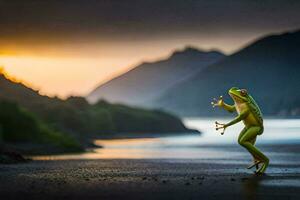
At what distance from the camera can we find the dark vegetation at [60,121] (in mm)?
69938

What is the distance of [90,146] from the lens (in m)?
80.6

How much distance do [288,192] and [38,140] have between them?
50.1 m

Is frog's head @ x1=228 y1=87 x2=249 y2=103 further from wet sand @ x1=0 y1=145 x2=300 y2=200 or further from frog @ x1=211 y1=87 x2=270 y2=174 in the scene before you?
wet sand @ x1=0 y1=145 x2=300 y2=200

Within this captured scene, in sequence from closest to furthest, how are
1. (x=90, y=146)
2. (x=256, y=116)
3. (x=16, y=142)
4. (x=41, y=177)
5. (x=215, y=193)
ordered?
1. (x=215, y=193)
2. (x=41, y=177)
3. (x=256, y=116)
4. (x=16, y=142)
5. (x=90, y=146)

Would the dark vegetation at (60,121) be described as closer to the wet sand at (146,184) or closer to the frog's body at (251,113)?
the wet sand at (146,184)

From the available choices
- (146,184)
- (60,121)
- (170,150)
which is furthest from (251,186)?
(60,121)

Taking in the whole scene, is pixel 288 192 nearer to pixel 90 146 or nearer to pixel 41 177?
pixel 41 177


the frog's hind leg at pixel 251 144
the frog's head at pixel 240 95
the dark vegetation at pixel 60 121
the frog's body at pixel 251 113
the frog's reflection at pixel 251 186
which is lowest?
the frog's reflection at pixel 251 186

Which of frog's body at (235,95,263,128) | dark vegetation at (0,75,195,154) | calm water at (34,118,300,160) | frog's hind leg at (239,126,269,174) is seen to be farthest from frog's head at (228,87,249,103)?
dark vegetation at (0,75,195,154)

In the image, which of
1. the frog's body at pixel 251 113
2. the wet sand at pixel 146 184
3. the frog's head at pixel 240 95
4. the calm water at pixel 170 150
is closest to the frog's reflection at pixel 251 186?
the wet sand at pixel 146 184

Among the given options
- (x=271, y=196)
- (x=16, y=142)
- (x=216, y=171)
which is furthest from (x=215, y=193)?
(x=16, y=142)

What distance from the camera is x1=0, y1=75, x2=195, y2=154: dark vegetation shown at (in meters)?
69.9

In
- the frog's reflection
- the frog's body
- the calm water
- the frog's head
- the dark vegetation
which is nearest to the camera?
the frog's reflection

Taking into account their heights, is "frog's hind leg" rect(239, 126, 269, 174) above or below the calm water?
below
